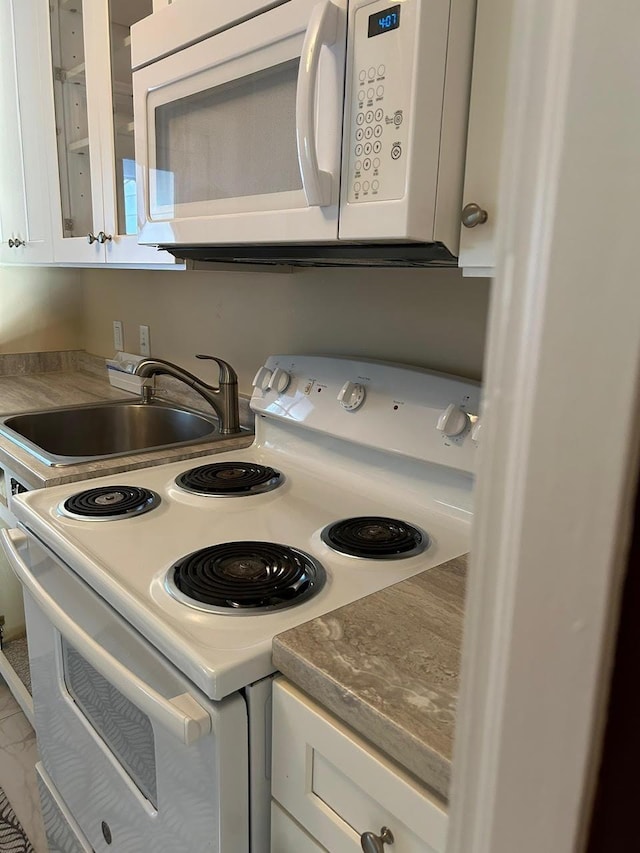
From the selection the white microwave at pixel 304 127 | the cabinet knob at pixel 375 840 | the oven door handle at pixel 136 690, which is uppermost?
the white microwave at pixel 304 127

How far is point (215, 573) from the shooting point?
0.87 meters

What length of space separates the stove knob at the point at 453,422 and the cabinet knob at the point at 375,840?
60 centimetres

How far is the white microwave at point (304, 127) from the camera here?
2.45ft

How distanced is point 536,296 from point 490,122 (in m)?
0.58

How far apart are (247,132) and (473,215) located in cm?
47

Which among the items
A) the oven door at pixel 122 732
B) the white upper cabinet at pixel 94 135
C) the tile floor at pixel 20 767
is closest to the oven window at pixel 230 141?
the white upper cabinet at pixel 94 135

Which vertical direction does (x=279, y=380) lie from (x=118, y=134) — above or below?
below

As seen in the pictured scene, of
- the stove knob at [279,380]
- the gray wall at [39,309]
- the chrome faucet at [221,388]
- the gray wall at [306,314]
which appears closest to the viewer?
the gray wall at [306,314]

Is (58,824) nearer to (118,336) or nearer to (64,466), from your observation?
(64,466)

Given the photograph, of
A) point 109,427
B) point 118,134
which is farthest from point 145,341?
point 118,134

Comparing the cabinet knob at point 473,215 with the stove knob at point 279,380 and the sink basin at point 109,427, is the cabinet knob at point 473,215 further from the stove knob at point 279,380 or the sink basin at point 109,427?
the sink basin at point 109,427

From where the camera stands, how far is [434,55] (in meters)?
0.73

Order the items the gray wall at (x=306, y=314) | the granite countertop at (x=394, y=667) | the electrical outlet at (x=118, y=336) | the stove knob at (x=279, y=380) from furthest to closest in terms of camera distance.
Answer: the electrical outlet at (x=118, y=336) < the stove knob at (x=279, y=380) < the gray wall at (x=306, y=314) < the granite countertop at (x=394, y=667)

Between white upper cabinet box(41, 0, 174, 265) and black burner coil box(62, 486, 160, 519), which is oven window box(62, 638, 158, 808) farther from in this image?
white upper cabinet box(41, 0, 174, 265)
